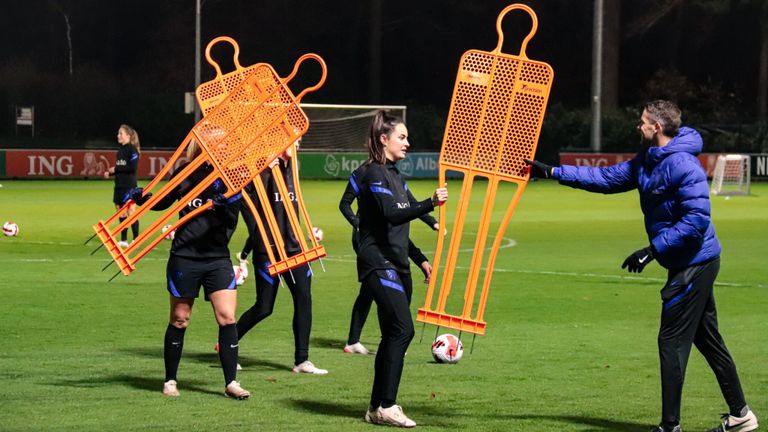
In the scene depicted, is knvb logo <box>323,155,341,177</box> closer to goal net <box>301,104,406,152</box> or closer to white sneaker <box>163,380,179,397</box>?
goal net <box>301,104,406,152</box>

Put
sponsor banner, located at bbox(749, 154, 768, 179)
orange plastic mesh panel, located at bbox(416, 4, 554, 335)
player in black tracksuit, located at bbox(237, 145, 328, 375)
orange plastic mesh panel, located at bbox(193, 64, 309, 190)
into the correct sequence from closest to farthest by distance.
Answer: orange plastic mesh panel, located at bbox(416, 4, 554, 335), orange plastic mesh panel, located at bbox(193, 64, 309, 190), player in black tracksuit, located at bbox(237, 145, 328, 375), sponsor banner, located at bbox(749, 154, 768, 179)

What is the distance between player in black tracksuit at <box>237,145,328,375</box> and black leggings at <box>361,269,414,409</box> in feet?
7.40

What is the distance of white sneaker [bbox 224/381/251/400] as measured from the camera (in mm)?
9481

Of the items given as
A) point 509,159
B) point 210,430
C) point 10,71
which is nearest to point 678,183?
point 509,159

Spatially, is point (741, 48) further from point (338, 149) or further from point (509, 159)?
point (509, 159)

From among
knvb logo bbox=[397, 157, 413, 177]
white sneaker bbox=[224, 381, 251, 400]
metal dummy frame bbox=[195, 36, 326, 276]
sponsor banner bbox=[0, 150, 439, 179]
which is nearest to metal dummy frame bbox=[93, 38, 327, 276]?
metal dummy frame bbox=[195, 36, 326, 276]

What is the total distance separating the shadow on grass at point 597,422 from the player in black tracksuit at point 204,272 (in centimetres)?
200

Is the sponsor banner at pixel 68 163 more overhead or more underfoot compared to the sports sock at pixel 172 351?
more underfoot

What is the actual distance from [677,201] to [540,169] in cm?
99

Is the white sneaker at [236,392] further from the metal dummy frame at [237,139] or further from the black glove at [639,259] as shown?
the black glove at [639,259]

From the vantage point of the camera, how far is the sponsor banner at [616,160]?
4728cm

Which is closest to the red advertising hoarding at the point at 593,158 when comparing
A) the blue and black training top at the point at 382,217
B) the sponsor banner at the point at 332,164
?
the sponsor banner at the point at 332,164

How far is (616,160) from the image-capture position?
47719mm

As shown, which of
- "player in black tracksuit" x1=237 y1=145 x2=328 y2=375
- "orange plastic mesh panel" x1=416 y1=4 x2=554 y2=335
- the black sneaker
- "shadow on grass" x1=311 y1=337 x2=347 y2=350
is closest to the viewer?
the black sneaker
